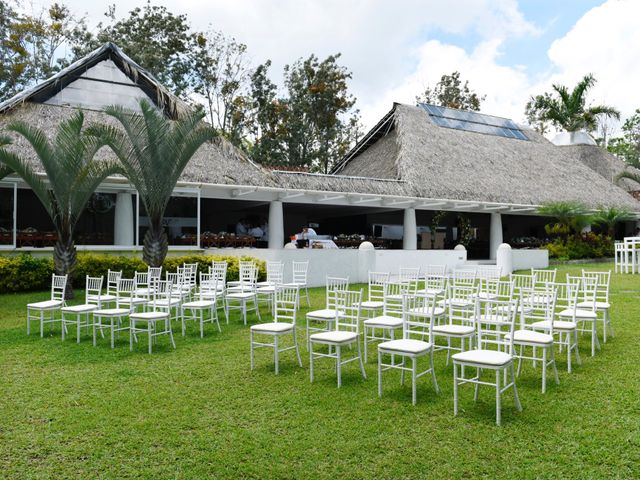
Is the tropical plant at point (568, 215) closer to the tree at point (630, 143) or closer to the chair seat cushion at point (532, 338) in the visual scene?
the chair seat cushion at point (532, 338)

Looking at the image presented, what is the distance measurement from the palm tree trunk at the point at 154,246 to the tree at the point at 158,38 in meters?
18.8

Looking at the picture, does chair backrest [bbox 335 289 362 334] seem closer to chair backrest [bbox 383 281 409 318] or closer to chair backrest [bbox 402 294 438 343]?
chair backrest [bbox 383 281 409 318]

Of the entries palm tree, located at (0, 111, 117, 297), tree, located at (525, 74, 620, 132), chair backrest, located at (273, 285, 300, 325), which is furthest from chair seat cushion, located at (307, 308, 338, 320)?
tree, located at (525, 74, 620, 132)

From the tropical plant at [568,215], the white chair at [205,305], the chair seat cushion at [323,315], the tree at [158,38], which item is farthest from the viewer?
the tree at [158,38]

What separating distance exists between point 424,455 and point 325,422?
0.99 meters

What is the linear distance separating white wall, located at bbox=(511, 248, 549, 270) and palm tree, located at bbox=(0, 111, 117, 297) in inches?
539

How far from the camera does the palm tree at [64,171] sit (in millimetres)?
11586

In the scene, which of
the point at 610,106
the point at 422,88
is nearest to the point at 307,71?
the point at 422,88

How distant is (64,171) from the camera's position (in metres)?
11.8

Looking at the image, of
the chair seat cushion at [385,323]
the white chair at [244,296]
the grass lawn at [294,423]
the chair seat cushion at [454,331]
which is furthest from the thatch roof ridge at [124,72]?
the chair seat cushion at [454,331]

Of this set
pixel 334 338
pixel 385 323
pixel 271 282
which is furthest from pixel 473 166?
pixel 334 338

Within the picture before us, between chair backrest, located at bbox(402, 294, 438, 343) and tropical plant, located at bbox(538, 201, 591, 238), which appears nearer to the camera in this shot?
chair backrest, located at bbox(402, 294, 438, 343)

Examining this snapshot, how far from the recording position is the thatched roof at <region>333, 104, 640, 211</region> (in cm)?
2248

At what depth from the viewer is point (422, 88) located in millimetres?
40625
